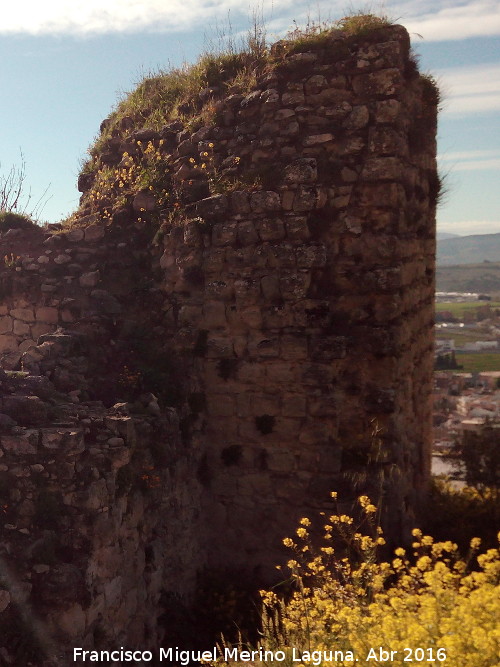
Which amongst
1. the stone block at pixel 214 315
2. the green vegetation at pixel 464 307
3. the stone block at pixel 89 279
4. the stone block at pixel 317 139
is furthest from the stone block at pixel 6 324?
the green vegetation at pixel 464 307

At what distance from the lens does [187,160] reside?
8.40 m

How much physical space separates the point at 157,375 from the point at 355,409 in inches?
90.4

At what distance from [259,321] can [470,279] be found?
133m

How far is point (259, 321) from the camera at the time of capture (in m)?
7.58

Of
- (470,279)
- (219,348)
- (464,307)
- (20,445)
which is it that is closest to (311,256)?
(219,348)

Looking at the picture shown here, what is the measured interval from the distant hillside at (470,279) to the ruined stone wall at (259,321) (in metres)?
→ 108

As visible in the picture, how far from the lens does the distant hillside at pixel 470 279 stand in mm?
122562

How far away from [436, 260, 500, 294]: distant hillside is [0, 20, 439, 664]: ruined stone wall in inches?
4237

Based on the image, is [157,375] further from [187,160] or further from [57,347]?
[187,160]

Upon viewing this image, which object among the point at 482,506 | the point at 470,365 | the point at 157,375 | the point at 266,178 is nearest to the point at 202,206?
the point at 266,178

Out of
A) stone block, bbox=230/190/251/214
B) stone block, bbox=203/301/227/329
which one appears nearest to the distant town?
stone block, bbox=203/301/227/329

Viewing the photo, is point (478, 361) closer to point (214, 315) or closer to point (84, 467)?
point (214, 315)

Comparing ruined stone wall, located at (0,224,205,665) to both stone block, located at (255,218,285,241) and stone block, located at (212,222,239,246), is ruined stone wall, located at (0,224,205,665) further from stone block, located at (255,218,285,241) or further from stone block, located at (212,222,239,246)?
stone block, located at (255,218,285,241)

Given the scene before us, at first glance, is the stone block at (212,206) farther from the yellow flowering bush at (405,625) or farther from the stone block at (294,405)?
the yellow flowering bush at (405,625)
